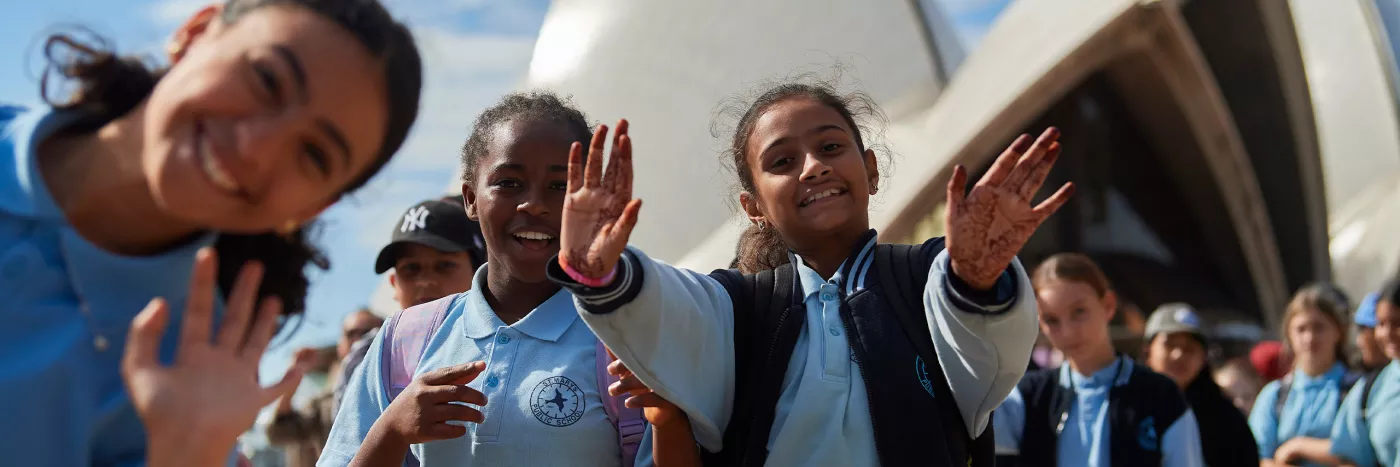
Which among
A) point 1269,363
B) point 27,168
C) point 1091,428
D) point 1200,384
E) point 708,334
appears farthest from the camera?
point 1269,363

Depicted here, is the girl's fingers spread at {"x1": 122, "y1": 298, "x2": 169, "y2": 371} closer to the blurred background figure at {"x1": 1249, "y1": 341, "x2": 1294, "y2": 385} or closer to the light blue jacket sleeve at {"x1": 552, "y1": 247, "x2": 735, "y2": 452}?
the light blue jacket sleeve at {"x1": 552, "y1": 247, "x2": 735, "y2": 452}

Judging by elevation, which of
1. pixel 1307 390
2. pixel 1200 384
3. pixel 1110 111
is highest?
pixel 1200 384

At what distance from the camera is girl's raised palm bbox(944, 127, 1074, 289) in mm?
1490

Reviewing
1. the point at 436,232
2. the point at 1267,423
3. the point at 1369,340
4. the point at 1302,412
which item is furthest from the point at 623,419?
the point at 1369,340

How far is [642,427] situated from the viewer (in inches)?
71.0

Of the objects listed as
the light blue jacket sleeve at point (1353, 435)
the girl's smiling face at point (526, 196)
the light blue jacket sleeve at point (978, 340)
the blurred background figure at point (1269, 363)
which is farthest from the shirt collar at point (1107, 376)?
the blurred background figure at point (1269, 363)

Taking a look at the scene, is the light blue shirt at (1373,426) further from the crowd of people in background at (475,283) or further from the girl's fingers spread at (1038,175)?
the girl's fingers spread at (1038,175)

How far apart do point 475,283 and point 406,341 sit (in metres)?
Result: 0.15

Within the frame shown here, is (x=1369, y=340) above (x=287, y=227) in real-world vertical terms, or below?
below

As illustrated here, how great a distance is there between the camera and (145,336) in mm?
1078

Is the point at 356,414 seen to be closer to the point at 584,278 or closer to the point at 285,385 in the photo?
the point at 584,278

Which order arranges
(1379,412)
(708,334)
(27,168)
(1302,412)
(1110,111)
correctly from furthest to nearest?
1. (1110,111)
2. (1302,412)
3. (1379,412)
4. (708,334)
5. (27,168)

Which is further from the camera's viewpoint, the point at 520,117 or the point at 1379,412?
the point at 1379,412

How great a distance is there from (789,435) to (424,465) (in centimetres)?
62
